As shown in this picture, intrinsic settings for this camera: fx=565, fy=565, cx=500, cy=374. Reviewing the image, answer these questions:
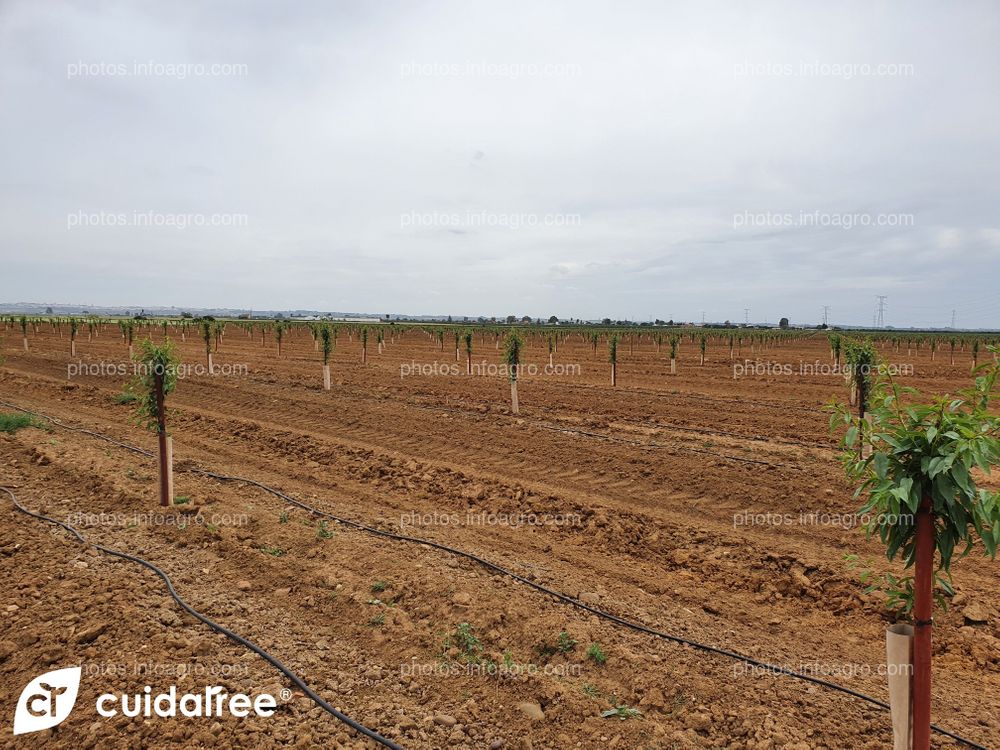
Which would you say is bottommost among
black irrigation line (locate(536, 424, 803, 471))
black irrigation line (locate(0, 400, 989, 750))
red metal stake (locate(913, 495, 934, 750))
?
black irrigation line (locate(0, 400, 989, 750))

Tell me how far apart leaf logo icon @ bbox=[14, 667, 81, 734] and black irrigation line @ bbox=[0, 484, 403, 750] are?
1.09 metres

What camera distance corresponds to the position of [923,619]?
114 inches

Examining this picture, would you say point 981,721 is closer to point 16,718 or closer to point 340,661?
point 340,661

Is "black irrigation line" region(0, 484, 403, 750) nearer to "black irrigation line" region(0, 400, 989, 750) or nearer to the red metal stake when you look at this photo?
"black irrigation line" region(0, 400, 989, 750)

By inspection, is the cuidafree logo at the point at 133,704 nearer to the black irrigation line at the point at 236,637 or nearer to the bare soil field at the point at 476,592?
the bare soil field at the point at 476,592

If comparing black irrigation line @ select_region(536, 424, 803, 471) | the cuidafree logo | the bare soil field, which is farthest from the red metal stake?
black irrigation line @ select_region(536, 424, 803, 471)

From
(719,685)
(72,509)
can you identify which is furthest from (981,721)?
(72,509)

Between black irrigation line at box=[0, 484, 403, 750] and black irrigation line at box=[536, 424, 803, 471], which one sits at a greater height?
black irrigation line at box=[536, 424, 803, 471]

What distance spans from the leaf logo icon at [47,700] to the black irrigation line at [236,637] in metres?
1.09

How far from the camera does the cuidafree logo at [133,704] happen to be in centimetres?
429

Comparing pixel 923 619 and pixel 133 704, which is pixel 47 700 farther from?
pixel 923 619

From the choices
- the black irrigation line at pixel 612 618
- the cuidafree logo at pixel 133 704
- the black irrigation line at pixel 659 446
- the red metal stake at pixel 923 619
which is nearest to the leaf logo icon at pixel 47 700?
the cuidafree logo at pixel 133 704

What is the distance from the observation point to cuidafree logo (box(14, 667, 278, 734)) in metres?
4.29

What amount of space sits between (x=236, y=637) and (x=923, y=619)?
17.5 ft
